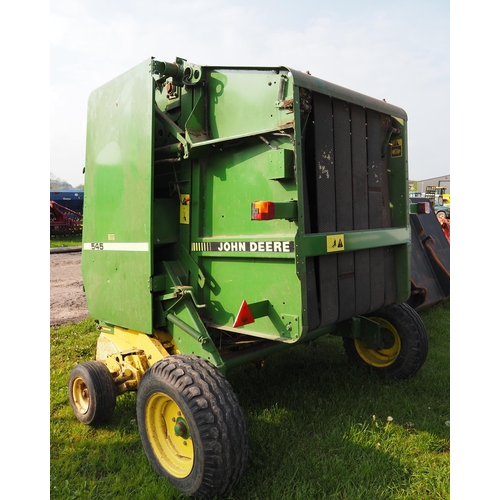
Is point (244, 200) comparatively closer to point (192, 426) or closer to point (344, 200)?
point (344, 200)

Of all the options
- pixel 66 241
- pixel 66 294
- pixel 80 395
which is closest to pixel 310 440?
pixel 80 395

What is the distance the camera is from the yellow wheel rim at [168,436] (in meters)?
2.71

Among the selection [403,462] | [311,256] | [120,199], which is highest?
[120,199]

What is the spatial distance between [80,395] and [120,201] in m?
1.63

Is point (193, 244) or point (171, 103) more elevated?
point (171, 103)

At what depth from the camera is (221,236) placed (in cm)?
308

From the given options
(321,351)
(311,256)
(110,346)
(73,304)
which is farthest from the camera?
(73,304)

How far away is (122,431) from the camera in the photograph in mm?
3365

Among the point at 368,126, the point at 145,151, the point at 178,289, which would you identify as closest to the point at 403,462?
the point at 178,289

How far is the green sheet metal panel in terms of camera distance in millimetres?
3221

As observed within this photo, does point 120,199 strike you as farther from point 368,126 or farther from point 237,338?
point 368,126

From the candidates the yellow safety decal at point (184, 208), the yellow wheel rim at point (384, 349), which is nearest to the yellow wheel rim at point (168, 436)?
the yellow safety decal at point (184, 208)

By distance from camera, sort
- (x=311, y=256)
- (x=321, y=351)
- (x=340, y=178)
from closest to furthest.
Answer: (x=311, y=256), (x=340, y=178), (x=321, y=351)

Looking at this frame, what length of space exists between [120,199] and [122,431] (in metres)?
1.80
